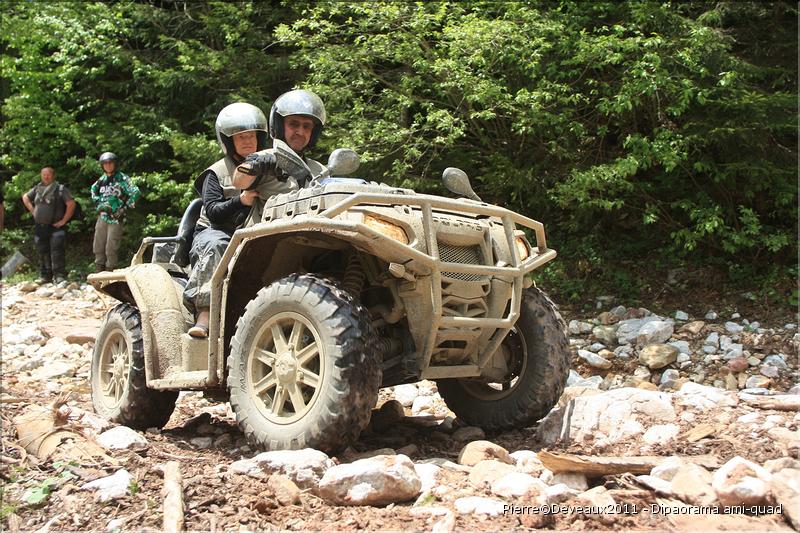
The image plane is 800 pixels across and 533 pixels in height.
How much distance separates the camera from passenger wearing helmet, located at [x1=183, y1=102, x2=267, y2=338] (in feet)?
16.7

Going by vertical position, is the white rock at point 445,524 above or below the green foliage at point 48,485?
above

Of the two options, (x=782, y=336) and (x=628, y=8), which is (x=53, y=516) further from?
(x=628, y=8)

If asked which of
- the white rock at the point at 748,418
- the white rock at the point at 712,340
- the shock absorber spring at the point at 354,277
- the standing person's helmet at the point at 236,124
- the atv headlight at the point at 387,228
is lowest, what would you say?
Answer: the white rock at the point at 712,340

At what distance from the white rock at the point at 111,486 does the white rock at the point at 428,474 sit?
1.32 metres

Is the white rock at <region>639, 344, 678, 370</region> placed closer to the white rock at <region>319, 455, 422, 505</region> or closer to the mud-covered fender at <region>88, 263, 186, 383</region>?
the mud-covered fender at <region>88, 263, 186, 383</region>

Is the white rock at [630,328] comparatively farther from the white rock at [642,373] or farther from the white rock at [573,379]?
the white rock at [573,379]

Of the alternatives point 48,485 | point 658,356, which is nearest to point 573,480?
point 48,485

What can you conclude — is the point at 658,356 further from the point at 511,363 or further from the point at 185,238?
the point at 185,238

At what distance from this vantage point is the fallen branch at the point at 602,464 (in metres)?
3.75

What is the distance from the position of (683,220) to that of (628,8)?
2913mm

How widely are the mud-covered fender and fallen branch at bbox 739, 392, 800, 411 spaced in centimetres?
366

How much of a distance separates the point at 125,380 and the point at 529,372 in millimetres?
2788

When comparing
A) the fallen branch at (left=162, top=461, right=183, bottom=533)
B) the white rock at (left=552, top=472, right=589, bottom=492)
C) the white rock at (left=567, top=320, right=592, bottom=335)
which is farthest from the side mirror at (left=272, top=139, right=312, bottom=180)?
the white rock at (left=567, top=320, right=592, bottom=335)

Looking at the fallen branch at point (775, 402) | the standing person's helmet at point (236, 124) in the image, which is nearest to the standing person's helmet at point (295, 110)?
the standing person's helmet at point (236, 124)
